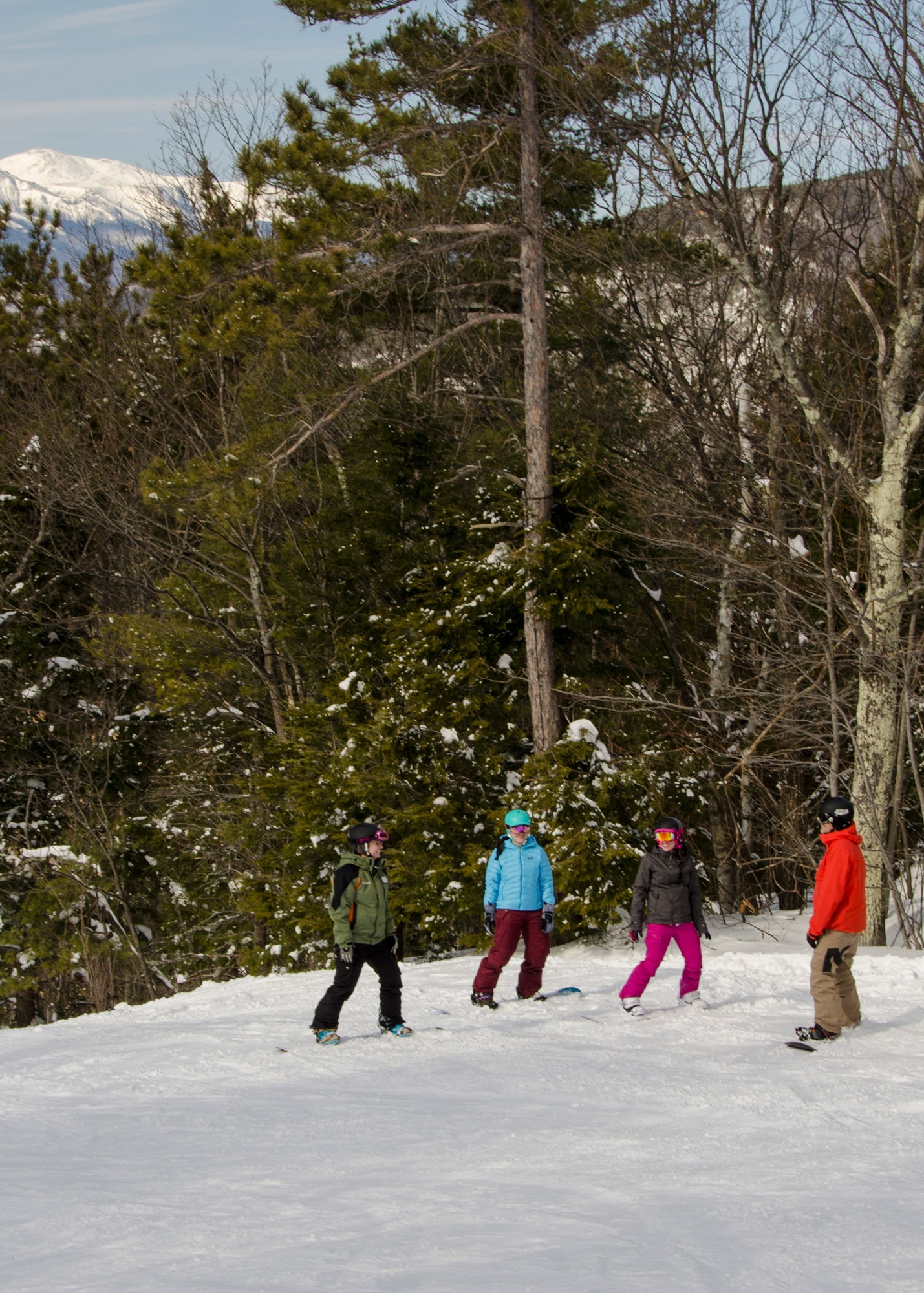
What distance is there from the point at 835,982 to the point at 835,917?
0.52m

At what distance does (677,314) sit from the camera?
18406 millimetres

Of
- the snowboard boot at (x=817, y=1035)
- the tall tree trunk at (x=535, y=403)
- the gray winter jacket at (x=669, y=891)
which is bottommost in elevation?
the snowboard boot at (x=817, y=1035)

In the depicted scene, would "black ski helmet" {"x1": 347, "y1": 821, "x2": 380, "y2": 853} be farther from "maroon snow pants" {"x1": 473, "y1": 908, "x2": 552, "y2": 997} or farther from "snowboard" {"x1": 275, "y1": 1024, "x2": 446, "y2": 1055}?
"maroon snow pants" {"x1": 473, "y1": 908, "x2": 552, "y2": 997}

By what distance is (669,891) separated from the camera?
9.04m

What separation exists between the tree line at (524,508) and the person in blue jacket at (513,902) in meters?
4.03

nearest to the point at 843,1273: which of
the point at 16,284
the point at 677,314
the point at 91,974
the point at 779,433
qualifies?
the point at 779,433

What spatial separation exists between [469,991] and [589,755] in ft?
16.9

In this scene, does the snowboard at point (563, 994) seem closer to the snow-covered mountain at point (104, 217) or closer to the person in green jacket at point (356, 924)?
the person in green jacket at point (356, 924)

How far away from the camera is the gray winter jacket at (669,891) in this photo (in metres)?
9.01

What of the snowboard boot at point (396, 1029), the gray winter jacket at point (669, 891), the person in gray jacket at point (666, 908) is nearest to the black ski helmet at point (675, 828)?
the person in gray jacket at point (666, 908)

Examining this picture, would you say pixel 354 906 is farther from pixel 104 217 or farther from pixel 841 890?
pixel 104 217

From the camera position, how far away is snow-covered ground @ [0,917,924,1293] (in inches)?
152

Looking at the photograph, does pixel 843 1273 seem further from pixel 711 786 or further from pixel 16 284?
pixel 16 284

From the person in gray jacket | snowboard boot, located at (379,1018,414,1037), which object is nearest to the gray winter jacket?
the person in gray jacket
